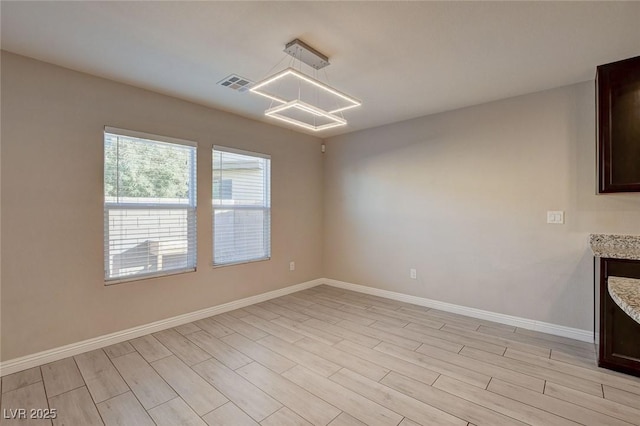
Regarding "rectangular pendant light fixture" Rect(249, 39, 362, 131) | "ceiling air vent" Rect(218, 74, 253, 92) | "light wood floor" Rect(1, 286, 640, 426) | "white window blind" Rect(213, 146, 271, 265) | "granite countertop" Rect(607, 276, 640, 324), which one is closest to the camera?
"granite countertop" Rect(607, 276, 640, 324)

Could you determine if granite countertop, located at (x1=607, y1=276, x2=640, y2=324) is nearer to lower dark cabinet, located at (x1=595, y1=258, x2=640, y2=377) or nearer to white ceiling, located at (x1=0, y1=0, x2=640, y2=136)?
lower dark cabinet, located at (x1=595, y1=258, x2=640, y2=377)

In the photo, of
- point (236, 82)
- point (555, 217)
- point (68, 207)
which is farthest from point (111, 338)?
point (555, 217)

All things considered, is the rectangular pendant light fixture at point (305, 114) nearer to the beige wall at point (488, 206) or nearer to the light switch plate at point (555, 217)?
the beige wall at point (488, 206)

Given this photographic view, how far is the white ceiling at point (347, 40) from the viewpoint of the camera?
6.29 ft

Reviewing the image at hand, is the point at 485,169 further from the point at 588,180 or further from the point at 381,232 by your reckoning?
the point at 381,232

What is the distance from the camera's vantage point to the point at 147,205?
124 inches

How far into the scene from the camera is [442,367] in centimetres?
249

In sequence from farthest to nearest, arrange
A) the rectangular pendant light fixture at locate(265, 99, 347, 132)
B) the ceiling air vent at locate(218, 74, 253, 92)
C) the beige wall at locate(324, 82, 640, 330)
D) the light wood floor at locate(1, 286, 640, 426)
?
the beige wall at locate(324, 82, 640, 330)
the ceiling air vent at locate(218, 74, 253, 92)
the rectangular pendant light fixture at locate(265, 99, 347, 132)
the light wood floor at locate(1, 286, 640, 426)

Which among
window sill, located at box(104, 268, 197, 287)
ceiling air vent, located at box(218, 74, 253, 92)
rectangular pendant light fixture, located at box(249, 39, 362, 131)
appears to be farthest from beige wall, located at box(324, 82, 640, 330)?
window sill, located at box(104, 268, 197, 287)

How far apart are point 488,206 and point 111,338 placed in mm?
4341

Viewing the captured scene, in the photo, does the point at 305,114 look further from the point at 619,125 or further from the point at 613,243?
the point at 613,243

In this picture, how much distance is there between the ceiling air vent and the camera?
2891 millimetres

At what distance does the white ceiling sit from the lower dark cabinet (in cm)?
175

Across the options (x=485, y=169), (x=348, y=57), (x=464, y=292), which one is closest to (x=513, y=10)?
(x=348, y=57)
